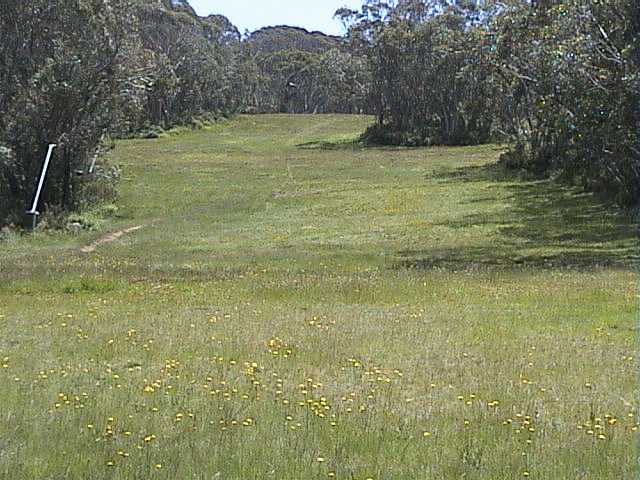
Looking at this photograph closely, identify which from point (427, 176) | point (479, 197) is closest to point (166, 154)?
point (427, 176)

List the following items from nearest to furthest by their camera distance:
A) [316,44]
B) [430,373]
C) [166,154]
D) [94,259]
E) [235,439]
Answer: [235,439]
[430,373]
[94,259]
[166,154]
[316,44]

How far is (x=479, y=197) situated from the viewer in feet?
157

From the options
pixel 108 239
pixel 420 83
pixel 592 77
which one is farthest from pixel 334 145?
pixel 592 77

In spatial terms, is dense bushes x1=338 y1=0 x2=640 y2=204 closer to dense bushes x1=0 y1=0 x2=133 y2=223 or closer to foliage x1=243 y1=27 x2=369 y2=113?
dense bushes x1=0 y1=0 x2=133 y2=223

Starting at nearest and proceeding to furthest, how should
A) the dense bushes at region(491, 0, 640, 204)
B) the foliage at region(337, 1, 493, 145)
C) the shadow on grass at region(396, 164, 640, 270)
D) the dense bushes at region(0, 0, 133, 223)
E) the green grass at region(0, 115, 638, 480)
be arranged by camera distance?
the green grass at region(0, 115, 638, 480)
the dense bushes at region(491, 0, 640, 204)
the shadow on grass at region(396, 164, 640, 270)
the dense bushes at region(0, 0, 133, 223)
the foliage at region(337, 1, 493, 145)

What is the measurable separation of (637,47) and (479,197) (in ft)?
87.2

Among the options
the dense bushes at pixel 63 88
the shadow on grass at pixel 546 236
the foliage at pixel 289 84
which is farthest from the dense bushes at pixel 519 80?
the foliage at pixel 289 84

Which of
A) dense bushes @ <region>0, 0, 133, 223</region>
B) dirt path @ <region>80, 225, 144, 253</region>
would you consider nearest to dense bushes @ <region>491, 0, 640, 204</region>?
dirt path @ <region>80, 225, 144, 253</region>

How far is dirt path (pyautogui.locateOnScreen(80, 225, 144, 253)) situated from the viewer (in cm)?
3278

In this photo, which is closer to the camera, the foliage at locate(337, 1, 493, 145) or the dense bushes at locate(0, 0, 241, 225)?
the dense bushes at locate(0, 0, 241, 225)

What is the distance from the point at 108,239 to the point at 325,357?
2573 centimetres

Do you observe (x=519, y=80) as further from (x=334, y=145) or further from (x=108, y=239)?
(x=334, y=145)

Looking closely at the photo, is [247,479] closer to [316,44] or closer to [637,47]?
[637,47]

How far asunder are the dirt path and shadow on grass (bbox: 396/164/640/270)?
1100 cm
